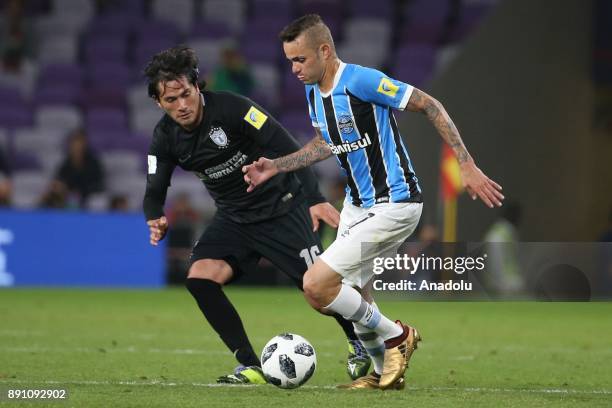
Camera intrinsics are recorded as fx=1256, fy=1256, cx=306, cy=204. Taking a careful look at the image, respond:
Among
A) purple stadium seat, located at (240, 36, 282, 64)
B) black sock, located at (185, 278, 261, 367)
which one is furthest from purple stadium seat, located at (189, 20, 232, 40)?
black sock, located at (185, 278, 261, 367)

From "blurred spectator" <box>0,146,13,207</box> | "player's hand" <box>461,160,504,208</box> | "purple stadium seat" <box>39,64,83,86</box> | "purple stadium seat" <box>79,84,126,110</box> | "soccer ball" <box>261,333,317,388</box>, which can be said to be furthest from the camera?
"purple stadium seat" <box>39,64,83,86</box>

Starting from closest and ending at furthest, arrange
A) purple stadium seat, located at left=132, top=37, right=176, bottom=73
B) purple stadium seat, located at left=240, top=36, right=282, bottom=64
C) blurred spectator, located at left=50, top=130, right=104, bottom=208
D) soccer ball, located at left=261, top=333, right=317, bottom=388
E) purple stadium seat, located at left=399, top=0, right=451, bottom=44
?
soccer ball, located at left=261, top=333, right=317, bottom=388 < blurred spectator, located at left=50, top=130, right=104, bottom=208 < purple stadium seat, located at left=132, top=37, right=176, bottom=73 < purple stadium seat, located at left=240, top=36, right=282, bottom=64 < purple stadium seat, located at left=399, top=0, right=451, bottom=44

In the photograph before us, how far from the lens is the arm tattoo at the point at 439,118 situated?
5961 mm

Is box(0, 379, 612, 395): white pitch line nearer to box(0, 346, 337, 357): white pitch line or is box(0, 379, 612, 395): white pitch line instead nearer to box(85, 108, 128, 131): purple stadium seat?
box(0, 346, 337, 357): white pitch line

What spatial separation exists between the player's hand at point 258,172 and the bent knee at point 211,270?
2.48 ft

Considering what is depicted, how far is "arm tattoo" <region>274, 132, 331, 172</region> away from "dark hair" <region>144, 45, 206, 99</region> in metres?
0.69

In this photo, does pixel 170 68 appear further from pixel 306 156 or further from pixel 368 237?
pixel 368 237

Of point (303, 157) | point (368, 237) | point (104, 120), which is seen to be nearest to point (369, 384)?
point (368, 237)

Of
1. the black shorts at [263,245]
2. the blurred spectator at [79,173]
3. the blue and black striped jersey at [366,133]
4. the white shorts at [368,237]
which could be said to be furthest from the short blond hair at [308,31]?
the blurred spectator at [79,173]

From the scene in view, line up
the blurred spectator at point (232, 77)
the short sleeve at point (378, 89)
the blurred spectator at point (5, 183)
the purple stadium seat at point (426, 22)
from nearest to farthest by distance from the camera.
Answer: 1. the short sleeve at point (378, 89)
2. the blurred spectator at point (5, 183)
3. the blurred spectator at point (232, 77)
4. the purple stadium seat at point (426, 22)

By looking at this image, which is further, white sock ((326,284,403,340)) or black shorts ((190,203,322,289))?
black shorts ((190,203,322,289))

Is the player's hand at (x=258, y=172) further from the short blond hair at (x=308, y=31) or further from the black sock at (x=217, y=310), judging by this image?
the black sock at (x=217, y=310)

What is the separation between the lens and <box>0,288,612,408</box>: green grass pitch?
6.12 meters

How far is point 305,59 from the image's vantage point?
6.22 meters
